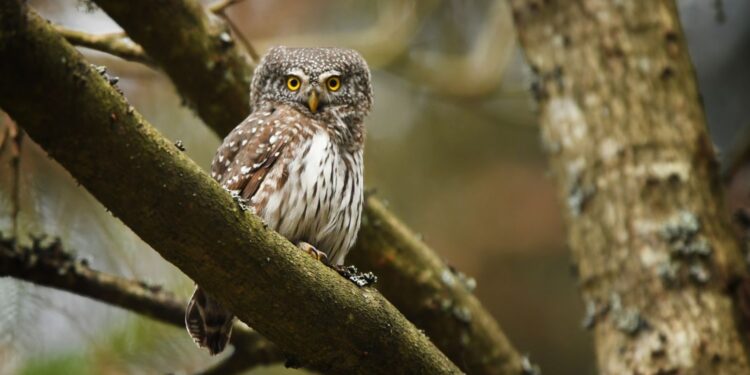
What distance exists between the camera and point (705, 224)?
427 cm

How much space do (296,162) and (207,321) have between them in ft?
2.33

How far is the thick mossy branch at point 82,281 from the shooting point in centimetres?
367

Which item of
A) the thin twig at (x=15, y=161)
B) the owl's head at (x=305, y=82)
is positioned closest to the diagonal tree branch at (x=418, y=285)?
the owl's head at (x=305, y=82)

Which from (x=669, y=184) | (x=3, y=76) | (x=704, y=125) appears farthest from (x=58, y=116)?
(x=704, y=125)

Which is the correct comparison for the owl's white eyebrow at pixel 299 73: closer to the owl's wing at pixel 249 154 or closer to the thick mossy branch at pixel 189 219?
the owl's wing at pixel 249 154

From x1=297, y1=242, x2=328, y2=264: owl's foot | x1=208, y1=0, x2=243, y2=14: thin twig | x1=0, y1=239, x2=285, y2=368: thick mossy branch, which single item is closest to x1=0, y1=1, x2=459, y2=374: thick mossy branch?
x1=297, y1=242, x2=328, y2=264: owl's foot

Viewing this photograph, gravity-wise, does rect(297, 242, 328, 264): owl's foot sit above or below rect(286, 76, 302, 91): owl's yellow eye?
below

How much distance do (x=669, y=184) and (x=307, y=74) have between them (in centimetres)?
177

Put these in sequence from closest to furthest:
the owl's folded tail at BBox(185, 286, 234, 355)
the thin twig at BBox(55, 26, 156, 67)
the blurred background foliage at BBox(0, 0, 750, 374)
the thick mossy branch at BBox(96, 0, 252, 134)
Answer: the owl's folded tail at BBox(185, 286, 234, 355) → the thick mossy branch at BBox(96, 0, 252, 134) → the thin twig at BBox(55, 26, 156, 67) → the blurred background foliage at BBox(0, 0, 750, 374)

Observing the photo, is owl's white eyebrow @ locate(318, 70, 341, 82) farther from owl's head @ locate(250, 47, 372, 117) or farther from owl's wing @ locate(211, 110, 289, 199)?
owl's wing @ locate(211, 110, 289, 199)

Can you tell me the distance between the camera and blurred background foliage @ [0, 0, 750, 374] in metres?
4.04

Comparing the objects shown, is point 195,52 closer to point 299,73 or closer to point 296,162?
point 299,73

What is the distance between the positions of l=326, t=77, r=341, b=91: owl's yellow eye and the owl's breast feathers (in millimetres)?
356

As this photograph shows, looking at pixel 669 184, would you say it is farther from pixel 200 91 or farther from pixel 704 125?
pixel 200 91
